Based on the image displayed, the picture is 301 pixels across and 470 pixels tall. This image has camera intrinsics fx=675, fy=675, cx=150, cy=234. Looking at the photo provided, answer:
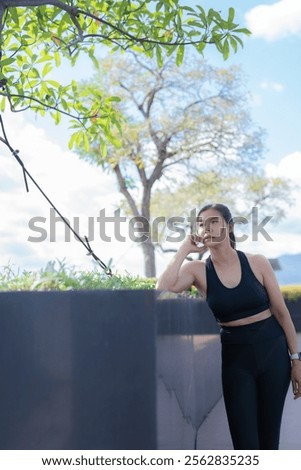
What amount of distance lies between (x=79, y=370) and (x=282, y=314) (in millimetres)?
1574

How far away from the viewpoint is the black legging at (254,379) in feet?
11.8

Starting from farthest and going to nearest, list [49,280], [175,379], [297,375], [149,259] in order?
1. [149,259]
2. [297,375]
3. [175,379]
4. [49,280]

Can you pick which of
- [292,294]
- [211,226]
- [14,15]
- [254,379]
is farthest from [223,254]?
[292,294]

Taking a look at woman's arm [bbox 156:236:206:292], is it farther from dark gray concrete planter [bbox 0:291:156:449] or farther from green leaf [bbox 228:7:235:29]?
green leaf [bbox 228:7:235:29]

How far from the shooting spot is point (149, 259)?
78.3 ft

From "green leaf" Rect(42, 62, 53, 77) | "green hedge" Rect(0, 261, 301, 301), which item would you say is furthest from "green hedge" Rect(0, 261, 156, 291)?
"green leaf" Rect(42, 62, 53, 77)

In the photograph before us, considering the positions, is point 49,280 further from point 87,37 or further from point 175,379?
point 87,37

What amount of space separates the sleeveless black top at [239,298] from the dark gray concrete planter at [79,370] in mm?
1177

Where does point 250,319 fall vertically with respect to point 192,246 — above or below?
below

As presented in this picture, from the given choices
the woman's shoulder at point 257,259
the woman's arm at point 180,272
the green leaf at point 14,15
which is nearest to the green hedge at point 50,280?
the woman's arm at point 180,272

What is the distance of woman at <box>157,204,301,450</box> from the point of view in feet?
11.8

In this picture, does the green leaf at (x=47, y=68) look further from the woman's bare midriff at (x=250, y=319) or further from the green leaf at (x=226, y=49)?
the woman's bare midriff at (x=250, y=319)

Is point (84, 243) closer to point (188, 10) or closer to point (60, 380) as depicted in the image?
point (188, 10)

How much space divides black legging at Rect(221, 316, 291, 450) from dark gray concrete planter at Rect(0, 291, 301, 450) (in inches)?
45.1
